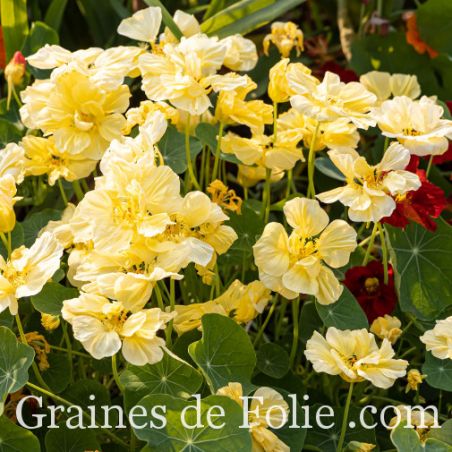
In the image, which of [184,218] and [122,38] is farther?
[122,38]

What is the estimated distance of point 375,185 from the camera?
104 cm

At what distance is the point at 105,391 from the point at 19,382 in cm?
18

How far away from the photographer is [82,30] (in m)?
1.92

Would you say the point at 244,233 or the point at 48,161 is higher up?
the point at 48,161

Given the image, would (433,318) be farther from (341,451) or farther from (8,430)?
(8,430)

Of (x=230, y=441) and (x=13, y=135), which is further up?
(x=13, y=135)

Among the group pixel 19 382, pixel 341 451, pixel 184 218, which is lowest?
pixel 341 451

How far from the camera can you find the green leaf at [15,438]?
984 millimetres

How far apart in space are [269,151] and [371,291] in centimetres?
25

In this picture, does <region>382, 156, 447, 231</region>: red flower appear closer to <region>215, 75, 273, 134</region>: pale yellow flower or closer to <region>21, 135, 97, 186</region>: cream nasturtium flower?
<region>215, 75, 273, 134</region>: pale yellow flower

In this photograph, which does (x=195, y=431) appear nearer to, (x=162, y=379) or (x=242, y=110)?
(x=162, y=379)

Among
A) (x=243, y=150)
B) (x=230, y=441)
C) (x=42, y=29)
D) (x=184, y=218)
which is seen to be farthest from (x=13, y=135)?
(x=230, y=441)

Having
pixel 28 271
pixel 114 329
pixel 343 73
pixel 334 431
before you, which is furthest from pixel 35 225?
pixel 343 73

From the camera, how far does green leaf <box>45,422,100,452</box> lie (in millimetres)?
1052
